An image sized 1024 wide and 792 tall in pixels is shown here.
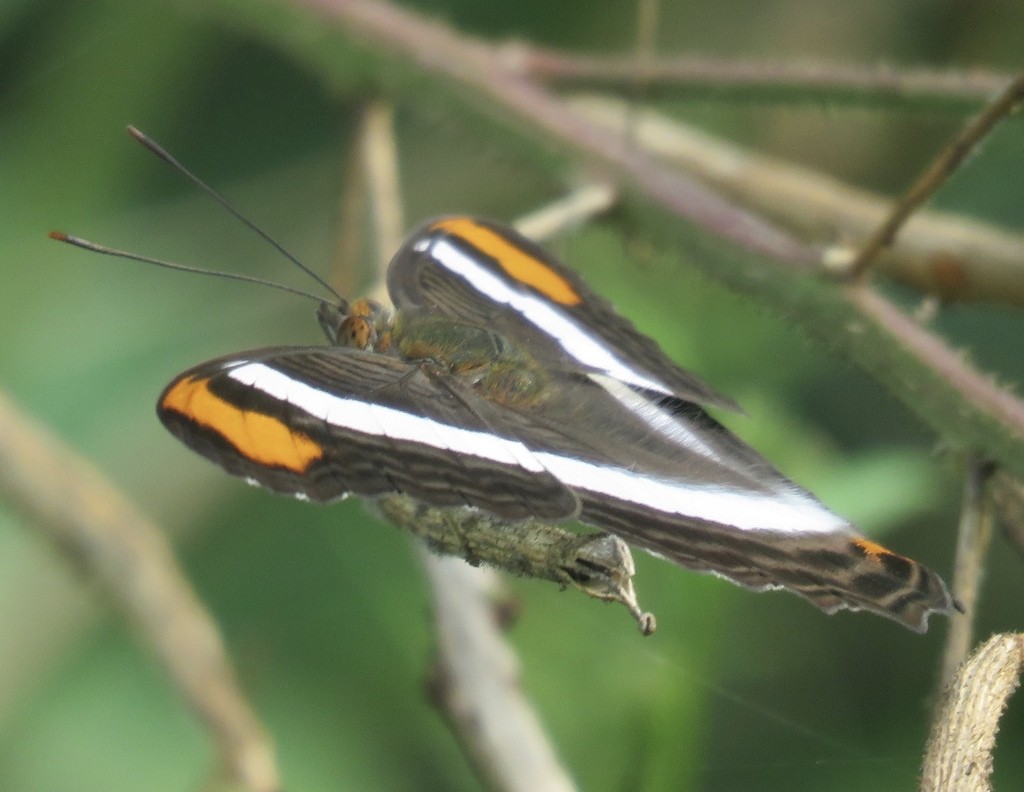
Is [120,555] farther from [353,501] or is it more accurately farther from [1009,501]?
[1009,501]

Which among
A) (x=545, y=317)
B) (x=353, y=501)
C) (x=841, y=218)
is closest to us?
(x=545, y=317)

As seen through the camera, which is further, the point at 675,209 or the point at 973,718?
the point at 675,209

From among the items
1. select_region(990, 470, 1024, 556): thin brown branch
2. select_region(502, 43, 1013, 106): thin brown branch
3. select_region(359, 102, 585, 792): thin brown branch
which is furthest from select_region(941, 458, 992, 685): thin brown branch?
select_region(502, 43, 1013, 106): thin brown branch

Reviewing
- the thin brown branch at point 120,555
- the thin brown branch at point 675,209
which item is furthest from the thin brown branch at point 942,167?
the thin brown branch at point 120,555

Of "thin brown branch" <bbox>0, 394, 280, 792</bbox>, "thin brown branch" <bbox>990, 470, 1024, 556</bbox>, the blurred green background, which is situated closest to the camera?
"thin brown branch" <bbox>990, 470, 1024, 556</bbox>

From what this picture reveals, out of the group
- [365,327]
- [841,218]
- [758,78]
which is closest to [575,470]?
[365,327]

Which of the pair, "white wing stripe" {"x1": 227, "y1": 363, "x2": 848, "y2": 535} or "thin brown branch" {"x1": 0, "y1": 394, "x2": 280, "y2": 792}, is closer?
"white wing stripe" {"x1": 227, "y1": 363, "x2": 848, "y2": 535}

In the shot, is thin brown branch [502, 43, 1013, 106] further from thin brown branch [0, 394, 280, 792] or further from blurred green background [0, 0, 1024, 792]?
thin brown branch [0, 394, 280, 792]
